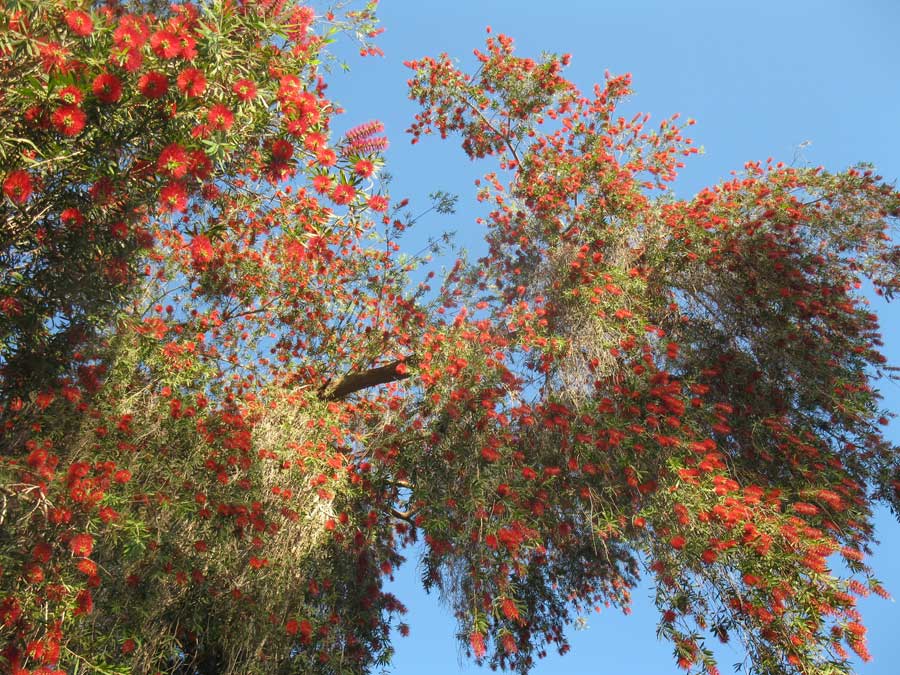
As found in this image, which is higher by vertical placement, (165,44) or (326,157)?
(326,157)

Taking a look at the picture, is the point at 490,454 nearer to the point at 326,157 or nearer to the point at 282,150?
the point at 326,157

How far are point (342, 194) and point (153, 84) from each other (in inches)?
45.1

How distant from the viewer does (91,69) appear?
2.85 m

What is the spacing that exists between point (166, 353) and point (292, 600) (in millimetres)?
2565

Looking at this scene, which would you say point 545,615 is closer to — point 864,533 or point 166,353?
point 864,533

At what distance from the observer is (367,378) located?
7453 mm

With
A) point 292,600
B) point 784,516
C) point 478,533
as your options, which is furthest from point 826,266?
point 292,600

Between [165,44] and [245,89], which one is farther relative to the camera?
[245,89]

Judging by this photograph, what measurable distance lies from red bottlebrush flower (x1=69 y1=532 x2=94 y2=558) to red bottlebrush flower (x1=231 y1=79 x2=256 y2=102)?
8.75 feet

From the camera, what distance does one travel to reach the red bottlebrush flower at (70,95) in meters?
2.71

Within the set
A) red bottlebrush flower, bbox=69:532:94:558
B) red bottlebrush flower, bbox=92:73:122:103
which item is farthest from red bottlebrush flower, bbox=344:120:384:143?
red bottlebrush flower, bbox=69:532:94:558

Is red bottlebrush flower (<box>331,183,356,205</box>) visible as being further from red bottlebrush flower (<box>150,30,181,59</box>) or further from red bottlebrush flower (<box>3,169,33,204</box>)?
red bottlebrush flower (<box>3,169,33,204</box>)

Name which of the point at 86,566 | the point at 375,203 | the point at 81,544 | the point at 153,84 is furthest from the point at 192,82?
the point at 86,566

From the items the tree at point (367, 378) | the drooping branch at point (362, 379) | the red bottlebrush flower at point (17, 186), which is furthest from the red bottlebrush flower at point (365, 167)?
the drooping branch at point (362, 379)
